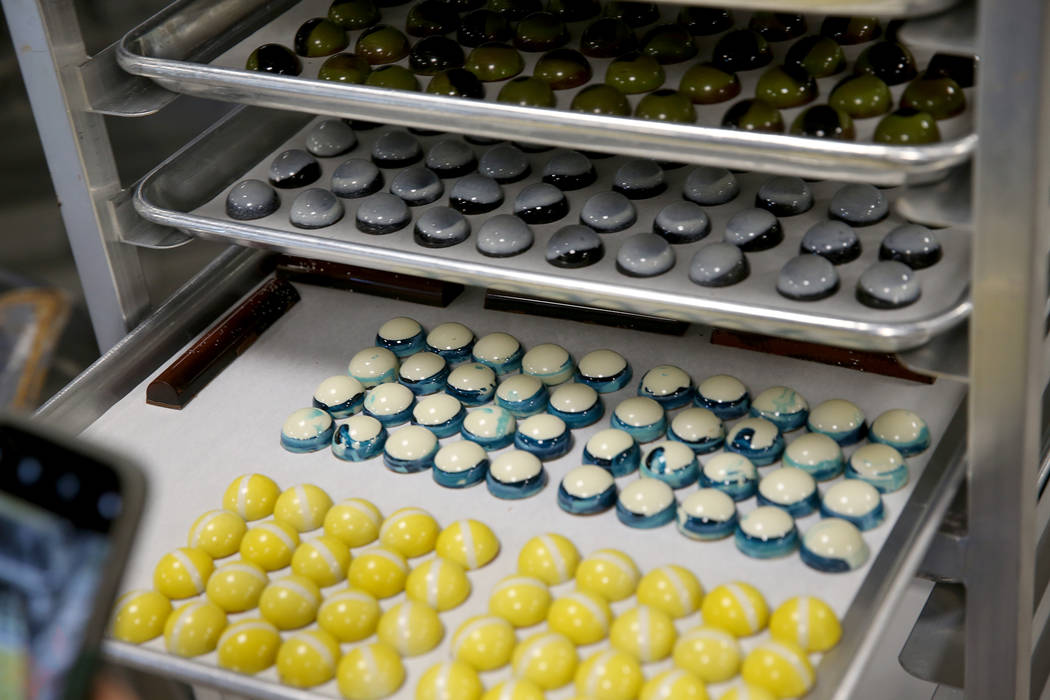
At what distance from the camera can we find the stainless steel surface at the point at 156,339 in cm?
163

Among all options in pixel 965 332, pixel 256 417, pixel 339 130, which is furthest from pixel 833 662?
pixel 339 130

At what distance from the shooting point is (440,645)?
4.28ft

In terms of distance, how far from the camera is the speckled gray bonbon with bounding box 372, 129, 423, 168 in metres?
1.67

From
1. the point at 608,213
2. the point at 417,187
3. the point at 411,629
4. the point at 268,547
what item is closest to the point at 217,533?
the point at 268,547

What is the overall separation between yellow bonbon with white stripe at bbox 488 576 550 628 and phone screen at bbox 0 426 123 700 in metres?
0.70

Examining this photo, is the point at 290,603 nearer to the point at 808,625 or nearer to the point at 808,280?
the point at 808,625

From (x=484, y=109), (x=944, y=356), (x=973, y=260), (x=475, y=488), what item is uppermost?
(x=484, y=109)

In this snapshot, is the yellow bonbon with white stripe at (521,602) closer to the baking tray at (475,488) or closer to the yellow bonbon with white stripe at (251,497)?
the baking tray at (475,488)

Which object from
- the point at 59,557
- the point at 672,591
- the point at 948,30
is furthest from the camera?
the point at 672,591

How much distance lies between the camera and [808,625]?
1236 mm

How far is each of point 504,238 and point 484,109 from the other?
0.74 ft

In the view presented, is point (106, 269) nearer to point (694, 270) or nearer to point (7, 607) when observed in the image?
point (694, 270)

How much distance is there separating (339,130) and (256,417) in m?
0.42

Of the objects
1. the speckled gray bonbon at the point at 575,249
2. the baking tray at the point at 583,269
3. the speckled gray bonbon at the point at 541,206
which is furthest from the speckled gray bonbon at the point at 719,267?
the speckled gray bonbon at the point at 541,206
